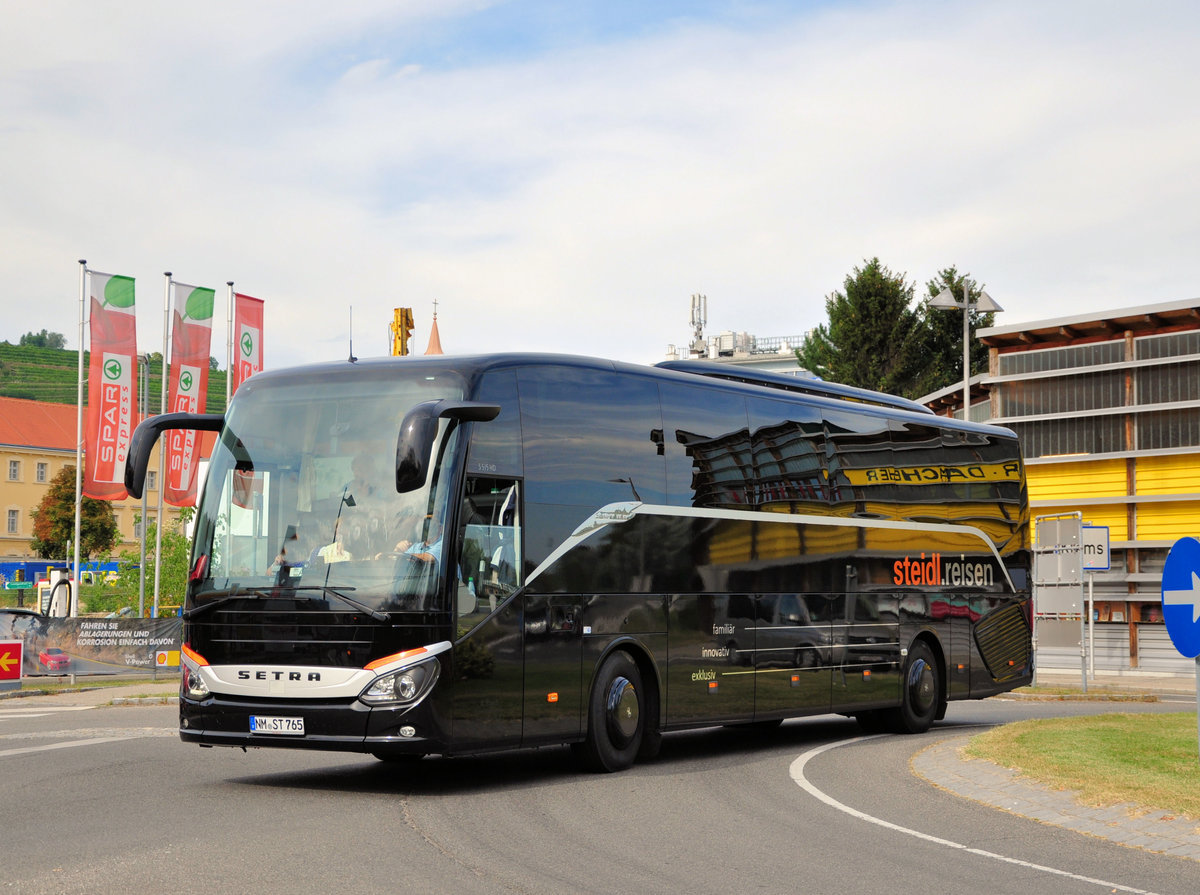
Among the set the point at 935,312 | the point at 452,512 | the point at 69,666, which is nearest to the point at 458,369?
the point at 452,512

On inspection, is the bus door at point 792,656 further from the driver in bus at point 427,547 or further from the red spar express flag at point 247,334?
the red spar express flag at point 247,334

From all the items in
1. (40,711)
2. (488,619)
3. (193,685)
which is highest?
(488,619)

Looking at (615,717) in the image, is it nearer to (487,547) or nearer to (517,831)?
(487,547)

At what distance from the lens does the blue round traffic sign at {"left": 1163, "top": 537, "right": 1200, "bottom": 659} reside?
11.8 m

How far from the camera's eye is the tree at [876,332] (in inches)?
2562

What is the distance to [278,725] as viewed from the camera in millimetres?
11500

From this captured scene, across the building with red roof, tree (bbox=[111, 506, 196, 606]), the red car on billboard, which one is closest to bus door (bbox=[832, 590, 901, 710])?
the red car on billboard

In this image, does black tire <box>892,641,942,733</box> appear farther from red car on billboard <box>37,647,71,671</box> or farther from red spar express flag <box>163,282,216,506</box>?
red spar express flag <box>163,282,216,506</box>

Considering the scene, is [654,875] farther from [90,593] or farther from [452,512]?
[90,593]

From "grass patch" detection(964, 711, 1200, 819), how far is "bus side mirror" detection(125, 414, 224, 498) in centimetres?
783

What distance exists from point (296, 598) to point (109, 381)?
2924 cm

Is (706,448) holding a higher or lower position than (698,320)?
lower

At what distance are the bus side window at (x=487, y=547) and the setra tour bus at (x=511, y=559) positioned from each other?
2 centimetres

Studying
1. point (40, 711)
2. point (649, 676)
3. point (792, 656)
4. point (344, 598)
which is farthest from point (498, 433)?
point (40, 711)
